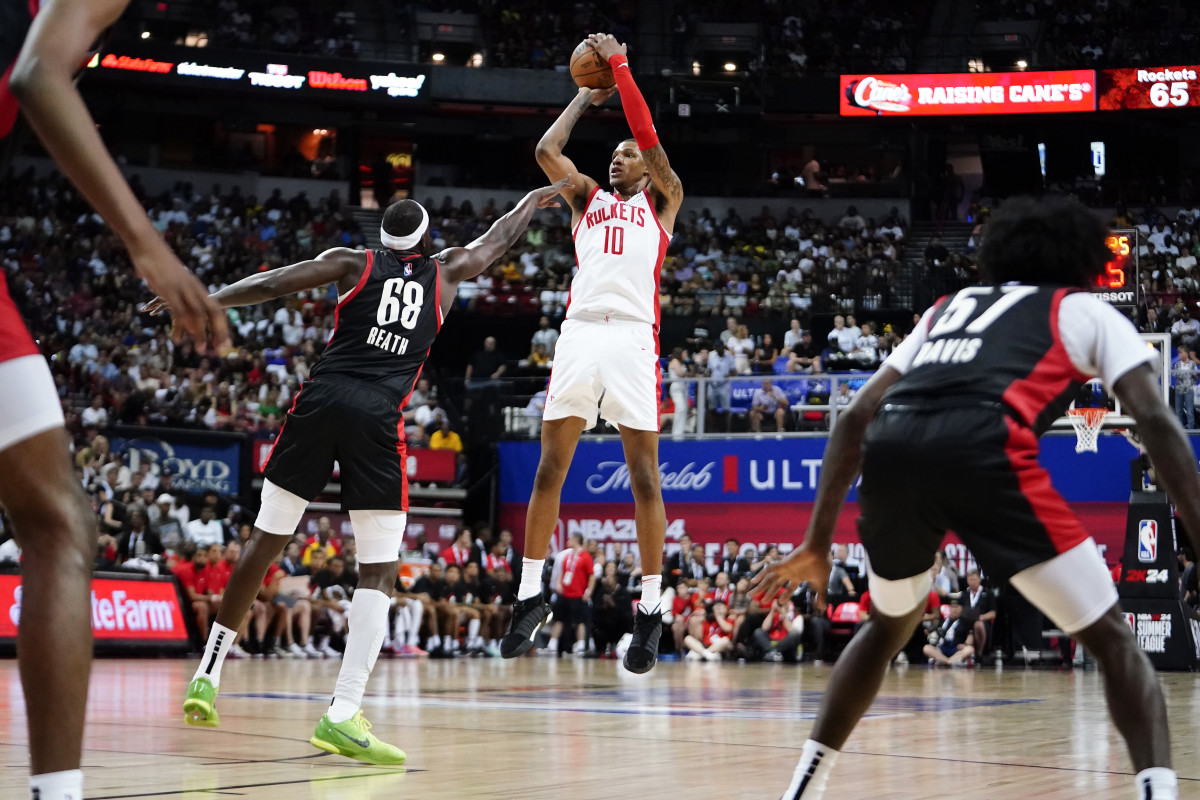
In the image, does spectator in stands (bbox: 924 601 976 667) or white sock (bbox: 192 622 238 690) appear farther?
spectator in stands (bbox: 924 601 976 667)

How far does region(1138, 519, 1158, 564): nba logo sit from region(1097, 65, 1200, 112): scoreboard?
773 inches

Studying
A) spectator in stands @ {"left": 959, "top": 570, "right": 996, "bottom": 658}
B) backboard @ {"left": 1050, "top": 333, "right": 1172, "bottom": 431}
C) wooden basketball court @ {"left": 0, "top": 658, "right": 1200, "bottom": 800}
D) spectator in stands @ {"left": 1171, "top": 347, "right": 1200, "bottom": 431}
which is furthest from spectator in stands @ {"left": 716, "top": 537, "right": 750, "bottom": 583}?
wooden basketball court @ {"left": 0, "top": 658, "right": 1200, "bottom": 800}

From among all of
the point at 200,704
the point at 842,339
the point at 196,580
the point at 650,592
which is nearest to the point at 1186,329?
the point at 842,339

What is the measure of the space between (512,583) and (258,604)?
14.3 ft

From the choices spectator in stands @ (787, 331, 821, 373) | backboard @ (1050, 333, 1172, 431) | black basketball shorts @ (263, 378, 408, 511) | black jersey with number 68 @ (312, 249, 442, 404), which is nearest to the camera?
black basketball shorts @ (263, 378, 408, 511)

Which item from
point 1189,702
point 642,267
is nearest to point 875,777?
point 642,267

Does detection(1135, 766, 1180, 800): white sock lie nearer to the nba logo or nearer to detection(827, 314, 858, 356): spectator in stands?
the nba logo

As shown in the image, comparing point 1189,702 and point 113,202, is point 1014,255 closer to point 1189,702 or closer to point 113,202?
point 113,202

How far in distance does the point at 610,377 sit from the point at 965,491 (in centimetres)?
400

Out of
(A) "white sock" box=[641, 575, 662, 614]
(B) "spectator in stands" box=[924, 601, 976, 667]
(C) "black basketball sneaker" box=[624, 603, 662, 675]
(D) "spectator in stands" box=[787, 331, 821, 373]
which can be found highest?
(D) "spectator in stands" box=[787, 331, 821, 373]

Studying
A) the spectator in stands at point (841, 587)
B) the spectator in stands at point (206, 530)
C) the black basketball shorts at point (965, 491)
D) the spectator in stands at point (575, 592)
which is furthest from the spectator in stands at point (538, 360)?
the black basketball shorts at point (965, 491)

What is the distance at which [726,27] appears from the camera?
120ft

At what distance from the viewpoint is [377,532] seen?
6512 millimetres

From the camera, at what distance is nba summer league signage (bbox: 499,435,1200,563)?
18484mm
